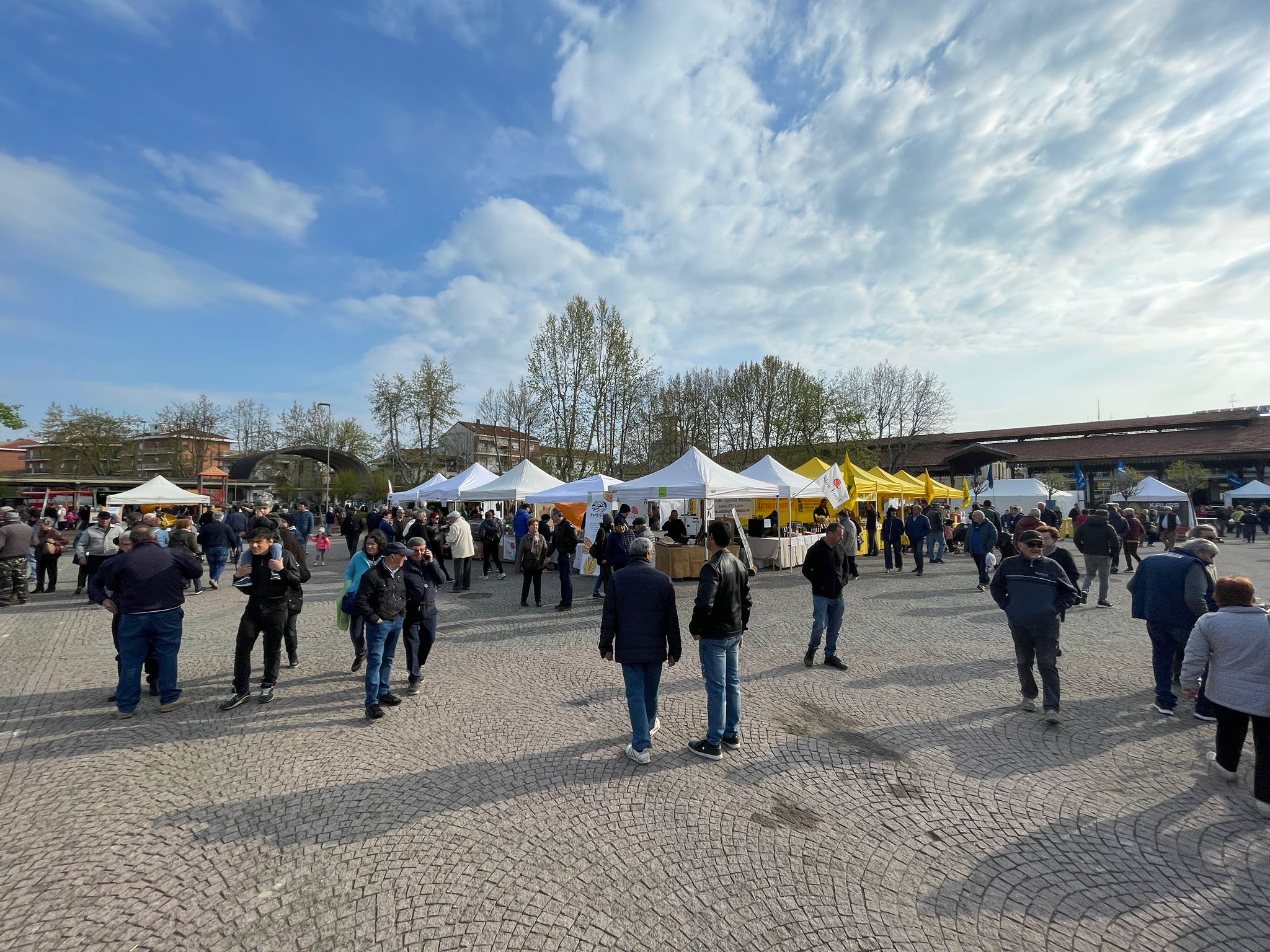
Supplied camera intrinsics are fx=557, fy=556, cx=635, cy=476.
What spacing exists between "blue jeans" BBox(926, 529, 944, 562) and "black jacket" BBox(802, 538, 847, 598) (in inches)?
422

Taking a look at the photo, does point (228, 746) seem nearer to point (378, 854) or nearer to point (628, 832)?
point (378, 854)

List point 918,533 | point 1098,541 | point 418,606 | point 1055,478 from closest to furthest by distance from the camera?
point 418,606 → point 1098,541 → point 918,533 → point 1055,478

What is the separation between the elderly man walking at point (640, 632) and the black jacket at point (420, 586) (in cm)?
218

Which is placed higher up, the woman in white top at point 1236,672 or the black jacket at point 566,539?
the black jacket at point 566,539

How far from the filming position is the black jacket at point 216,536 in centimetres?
1150

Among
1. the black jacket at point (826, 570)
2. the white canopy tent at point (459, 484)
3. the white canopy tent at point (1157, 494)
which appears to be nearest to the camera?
the black jacket at point (826, 570)

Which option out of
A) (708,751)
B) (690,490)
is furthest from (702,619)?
(690,490)

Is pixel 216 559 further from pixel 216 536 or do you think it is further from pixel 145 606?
pixel 145 606

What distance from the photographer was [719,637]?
4.06 m

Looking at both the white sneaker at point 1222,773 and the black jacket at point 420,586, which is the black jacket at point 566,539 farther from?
the white sneaker at point 1222,773

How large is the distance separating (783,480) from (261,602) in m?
13.0

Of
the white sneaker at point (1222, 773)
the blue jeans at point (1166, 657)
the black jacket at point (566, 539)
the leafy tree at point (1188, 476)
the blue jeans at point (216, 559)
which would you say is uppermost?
the leafy tree at point (1188, 476)

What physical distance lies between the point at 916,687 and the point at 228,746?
603 centimetres

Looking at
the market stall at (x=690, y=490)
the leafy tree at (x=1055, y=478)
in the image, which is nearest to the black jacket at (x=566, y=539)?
the market stall at (x=690, y=490)
